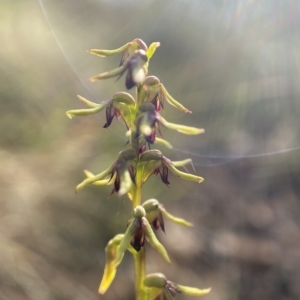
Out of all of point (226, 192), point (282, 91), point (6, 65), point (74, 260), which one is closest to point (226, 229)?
point (226, 192)

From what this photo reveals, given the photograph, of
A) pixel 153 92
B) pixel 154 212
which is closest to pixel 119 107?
pixel 153 92

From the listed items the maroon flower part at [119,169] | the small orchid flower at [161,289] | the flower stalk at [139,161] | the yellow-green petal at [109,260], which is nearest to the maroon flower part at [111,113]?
the flower stalk at [139,161]

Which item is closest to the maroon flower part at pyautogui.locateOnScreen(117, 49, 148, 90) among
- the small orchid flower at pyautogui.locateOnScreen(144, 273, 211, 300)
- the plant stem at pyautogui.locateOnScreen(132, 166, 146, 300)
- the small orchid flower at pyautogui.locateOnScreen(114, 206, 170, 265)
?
the plant stem at pyautogui.locateOnScreen(132, 166, 146, 300)

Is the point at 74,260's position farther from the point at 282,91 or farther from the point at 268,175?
the point at 282,91

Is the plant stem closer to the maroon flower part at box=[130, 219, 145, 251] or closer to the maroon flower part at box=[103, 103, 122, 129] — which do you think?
the maroon flower part at box=[130, 219, 145, 251]

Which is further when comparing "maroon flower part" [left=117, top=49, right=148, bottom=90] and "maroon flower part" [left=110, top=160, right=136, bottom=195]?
"maroon flower part" [left=110, top=160, right=136, bottom=195]

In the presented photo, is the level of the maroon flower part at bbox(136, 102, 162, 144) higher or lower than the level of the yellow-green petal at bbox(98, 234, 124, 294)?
higher

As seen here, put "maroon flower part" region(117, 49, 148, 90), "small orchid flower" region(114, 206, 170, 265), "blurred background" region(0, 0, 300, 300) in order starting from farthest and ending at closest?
"blurred background" region(0, 0, 300, 300), "small orchid flower" region(114, 206, 170, 265), "maroon flower part" region(117, 49, 148, 90)
